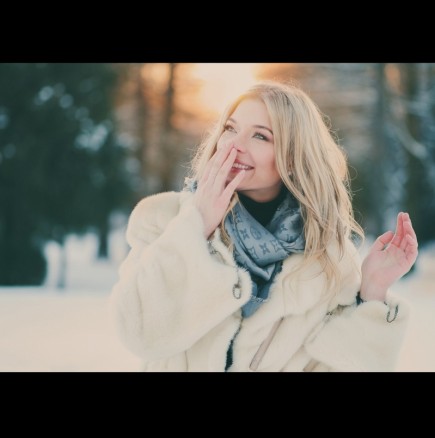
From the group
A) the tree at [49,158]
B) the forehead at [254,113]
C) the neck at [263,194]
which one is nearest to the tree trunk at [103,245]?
the tree at [49,158]

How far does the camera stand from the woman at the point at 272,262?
1560mm

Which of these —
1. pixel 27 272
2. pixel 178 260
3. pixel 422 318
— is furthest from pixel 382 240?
pixel 27 272

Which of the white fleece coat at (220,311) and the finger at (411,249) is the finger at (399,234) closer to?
the finger at (411,249)

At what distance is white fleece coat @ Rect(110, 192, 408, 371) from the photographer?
4.98 ft

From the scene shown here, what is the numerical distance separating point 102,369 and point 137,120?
7264 millimetres

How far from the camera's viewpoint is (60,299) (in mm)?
5188

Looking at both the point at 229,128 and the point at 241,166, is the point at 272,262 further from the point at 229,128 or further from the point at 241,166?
the point at 229,128

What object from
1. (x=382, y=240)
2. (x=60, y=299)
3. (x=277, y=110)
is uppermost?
(x=277, y=110)

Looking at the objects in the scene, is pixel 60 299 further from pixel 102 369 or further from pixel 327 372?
pixel 327 372

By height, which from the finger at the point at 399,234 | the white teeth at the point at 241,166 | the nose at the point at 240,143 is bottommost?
the finger at the point at 399,234

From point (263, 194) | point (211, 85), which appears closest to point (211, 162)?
point (263, 194)

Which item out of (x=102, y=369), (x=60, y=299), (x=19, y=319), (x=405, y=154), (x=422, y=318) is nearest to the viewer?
(x=102, y=369)

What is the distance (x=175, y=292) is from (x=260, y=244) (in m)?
0.28

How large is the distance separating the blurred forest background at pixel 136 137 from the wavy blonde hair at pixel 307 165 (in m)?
4.17
